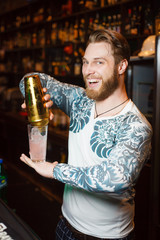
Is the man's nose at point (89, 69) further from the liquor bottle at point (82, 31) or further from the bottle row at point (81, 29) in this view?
the liquor bottle at point (82, 31)

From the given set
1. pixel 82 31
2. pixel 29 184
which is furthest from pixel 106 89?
pixel 29 184

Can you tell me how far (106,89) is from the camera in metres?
1.25

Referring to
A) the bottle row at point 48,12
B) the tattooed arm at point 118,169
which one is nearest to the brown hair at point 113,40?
the tattooed arm at point 118,169

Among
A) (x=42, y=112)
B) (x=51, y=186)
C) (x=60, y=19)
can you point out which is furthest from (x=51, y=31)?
(x=42, y=112)

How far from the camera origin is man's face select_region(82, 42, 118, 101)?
123 centimetres

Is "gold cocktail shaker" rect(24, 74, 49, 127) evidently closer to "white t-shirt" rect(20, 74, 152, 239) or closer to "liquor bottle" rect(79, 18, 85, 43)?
"white t-shirt" rect(20, 74, 152, 239)

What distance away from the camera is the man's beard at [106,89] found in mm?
1246

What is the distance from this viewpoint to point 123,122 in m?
1.16

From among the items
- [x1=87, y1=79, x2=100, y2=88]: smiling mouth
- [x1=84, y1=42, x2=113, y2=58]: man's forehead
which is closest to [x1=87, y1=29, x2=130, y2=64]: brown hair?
[x1=84, y1=42, x2=113, y2=58]: man's forehead

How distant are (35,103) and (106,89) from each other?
0.33 metres

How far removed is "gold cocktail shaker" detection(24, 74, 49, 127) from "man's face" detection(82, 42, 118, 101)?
241 millimetres

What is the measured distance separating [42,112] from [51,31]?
3.31m

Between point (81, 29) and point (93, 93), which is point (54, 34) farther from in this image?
point (93, 93)

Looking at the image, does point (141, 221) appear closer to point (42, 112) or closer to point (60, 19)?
point (42, 112)
